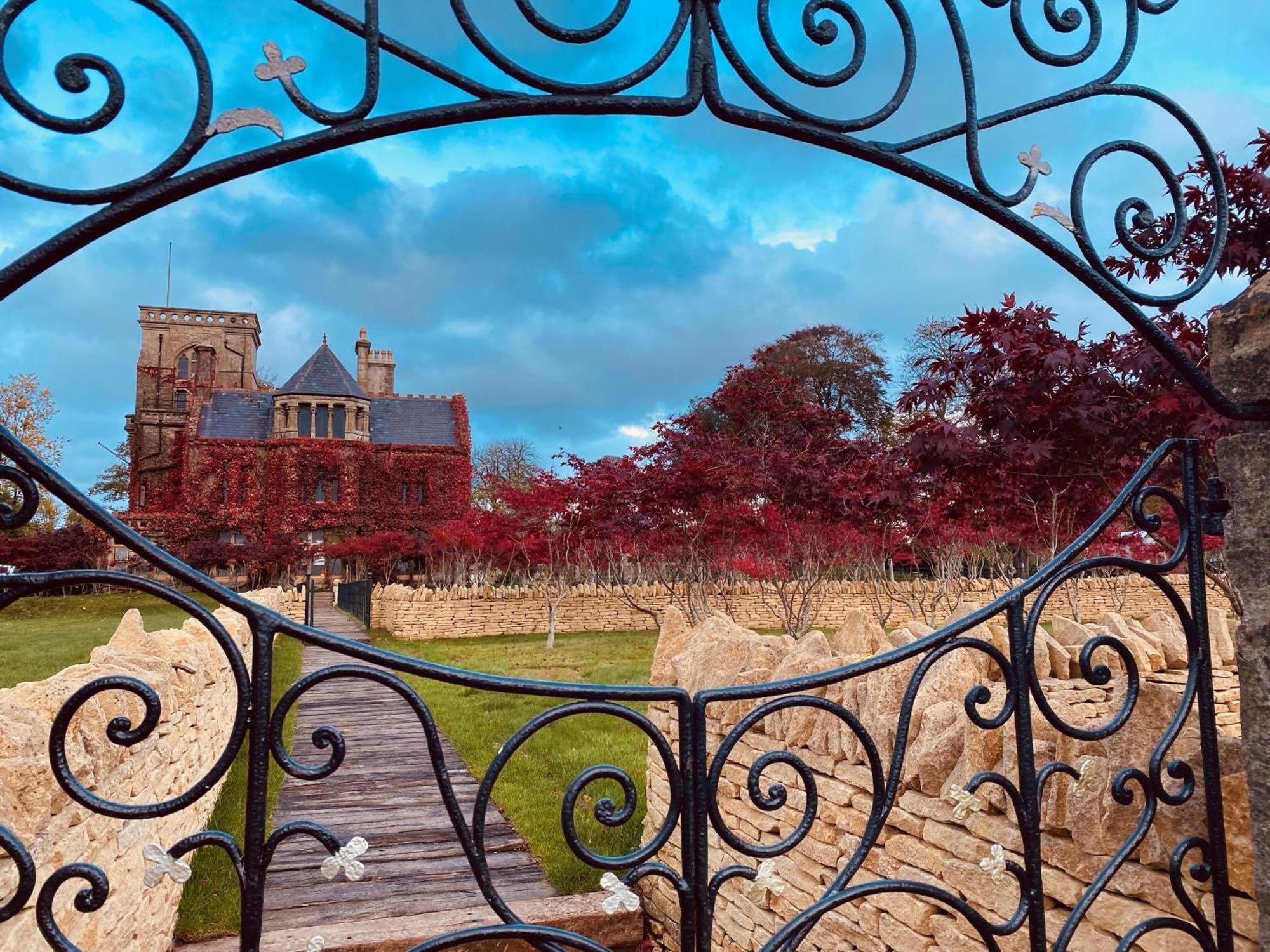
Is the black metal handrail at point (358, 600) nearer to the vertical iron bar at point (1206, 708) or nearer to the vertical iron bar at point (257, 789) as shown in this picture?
the vertical iron bar at point (257, 789)

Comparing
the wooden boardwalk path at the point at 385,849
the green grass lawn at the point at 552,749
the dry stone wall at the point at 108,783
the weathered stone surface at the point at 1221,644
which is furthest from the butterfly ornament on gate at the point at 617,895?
the weathered stone surface at the point at 1221,644

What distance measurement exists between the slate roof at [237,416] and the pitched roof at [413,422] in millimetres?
4734

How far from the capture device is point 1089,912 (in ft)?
7.10

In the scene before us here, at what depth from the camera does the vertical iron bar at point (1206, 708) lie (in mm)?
1658

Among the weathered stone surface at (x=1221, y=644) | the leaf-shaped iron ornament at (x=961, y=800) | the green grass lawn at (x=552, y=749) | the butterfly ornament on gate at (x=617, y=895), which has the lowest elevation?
the green grass lawn at (x=552, y=749)

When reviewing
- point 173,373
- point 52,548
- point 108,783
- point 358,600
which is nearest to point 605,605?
point 358,600

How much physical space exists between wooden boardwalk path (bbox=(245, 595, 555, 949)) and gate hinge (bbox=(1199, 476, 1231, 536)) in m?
2.85

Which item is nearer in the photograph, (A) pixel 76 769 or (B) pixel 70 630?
(A) pixel 76 769

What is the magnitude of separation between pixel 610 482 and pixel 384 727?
5.58 m

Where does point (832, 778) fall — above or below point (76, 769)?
below

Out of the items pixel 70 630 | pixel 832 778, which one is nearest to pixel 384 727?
pixel 832 778

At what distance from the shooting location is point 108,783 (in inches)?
114

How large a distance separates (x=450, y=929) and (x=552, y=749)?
290 cm

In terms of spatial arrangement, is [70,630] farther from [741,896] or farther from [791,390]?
[741,896]
